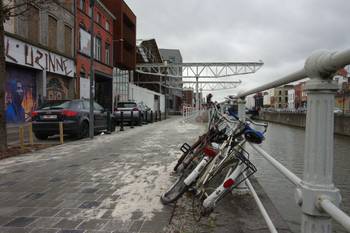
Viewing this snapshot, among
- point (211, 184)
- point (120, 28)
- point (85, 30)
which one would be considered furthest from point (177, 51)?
point (211, 184)

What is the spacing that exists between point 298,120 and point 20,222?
153 feet

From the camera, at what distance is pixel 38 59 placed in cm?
2044

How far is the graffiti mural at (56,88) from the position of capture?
22344mm

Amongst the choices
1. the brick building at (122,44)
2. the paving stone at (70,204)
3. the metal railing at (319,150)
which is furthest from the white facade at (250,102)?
the brick building at (122,44)

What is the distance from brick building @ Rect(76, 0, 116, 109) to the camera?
2689 cm

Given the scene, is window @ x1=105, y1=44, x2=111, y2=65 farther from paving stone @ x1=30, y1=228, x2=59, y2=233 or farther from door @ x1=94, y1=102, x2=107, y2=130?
paving stone @ x1=30, y1=228, x2=59, y2=233

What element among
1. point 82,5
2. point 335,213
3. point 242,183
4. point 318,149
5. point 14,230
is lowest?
point 14,230

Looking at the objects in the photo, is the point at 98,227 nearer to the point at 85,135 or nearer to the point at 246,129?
the point at 246,129

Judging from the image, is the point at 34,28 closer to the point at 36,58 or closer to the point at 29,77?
the point at 36,58

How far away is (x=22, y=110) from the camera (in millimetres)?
19438

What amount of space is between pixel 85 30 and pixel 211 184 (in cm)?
2626

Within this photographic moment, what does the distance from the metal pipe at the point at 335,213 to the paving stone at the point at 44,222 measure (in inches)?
113

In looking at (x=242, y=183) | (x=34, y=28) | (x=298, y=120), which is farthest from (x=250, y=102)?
(x=298, y=120)

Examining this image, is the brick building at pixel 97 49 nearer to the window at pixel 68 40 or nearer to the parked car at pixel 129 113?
the window at pixel 68 40
